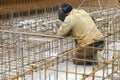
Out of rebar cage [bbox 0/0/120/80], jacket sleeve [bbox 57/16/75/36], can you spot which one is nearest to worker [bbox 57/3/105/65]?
jacket sleeve [bbox 57/16/75/36]

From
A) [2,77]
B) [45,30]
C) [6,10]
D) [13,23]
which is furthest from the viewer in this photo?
[6,10]

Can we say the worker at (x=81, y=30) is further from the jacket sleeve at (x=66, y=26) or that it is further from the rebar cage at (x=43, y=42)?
the rebar cage at (x=43, y=42)

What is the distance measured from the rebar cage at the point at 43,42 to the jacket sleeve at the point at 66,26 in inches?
6.4

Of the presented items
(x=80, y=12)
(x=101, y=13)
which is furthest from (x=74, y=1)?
(x=80, y=12)

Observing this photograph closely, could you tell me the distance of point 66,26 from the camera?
19.0 feet

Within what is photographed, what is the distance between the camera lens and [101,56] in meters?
6.08

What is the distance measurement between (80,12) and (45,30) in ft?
7.48

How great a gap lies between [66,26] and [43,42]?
49 centimetres

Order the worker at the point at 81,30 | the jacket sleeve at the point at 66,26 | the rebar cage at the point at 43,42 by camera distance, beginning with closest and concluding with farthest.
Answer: the rebar cage at the point at 43,42, the jacket sleeve at the point at 66,26, the worker at the point at 81,30

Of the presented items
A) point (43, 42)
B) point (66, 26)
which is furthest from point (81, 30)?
point (43, 42)

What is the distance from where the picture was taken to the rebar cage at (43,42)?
5.16 m

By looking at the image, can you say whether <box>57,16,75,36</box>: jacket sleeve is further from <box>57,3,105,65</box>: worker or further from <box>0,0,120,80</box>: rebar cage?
<box>0,0,120,80</box>: rebar cage

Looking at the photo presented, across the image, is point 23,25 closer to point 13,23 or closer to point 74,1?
point 13,23

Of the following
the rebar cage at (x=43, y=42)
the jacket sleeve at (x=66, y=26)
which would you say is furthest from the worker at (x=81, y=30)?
the rebar cage at (x=43, y=42)
